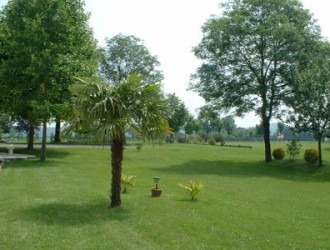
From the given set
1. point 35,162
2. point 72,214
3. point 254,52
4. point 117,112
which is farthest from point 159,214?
point 254,52

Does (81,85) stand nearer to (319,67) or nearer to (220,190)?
(220,190)

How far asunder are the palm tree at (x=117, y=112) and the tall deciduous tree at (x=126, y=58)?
46.2 meters

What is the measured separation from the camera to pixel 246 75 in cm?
3766

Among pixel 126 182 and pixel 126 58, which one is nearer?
pixel 126 182

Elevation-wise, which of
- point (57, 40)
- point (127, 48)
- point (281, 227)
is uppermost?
point (127, 48)

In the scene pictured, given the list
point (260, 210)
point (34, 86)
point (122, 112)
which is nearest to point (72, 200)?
point (122, 112)

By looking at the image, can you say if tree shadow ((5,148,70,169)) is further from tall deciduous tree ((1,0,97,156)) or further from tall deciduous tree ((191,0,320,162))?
tall deciduous tree ((191,0,320,162))

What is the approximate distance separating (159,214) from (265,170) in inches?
760

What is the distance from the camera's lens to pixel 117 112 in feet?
45.7

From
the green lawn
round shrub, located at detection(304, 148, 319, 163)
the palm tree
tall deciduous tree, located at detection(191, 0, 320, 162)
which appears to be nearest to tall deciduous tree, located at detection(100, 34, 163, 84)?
tall deciduous tree, located at detection(191, 0, 320, 162)

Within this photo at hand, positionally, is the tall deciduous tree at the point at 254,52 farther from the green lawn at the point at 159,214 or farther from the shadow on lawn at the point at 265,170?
the green lawn at the point at 159,214

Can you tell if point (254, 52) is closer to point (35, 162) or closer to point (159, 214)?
point (35, 162)

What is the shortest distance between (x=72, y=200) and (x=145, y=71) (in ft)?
153

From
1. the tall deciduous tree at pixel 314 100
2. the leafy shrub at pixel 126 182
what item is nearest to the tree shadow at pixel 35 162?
the leafy shrub at pixel 126 182
